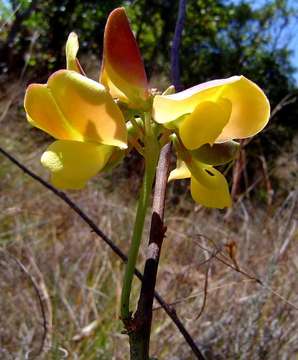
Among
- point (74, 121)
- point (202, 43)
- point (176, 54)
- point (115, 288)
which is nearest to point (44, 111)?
point (74, 121)

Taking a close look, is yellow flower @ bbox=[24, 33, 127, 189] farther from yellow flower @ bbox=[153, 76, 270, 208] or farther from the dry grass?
the dry grass

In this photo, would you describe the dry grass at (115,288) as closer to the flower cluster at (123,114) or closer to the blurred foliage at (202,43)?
the flower cluster at (123,114)

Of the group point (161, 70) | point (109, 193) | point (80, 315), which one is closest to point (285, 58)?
point (161, 70)

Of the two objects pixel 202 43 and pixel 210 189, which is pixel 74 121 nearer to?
pixel 210 189

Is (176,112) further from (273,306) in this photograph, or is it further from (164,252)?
(164,252)

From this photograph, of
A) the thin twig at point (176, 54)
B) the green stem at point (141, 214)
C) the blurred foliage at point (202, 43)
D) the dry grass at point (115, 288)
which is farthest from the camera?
the blurred foliage at point (202, 43)

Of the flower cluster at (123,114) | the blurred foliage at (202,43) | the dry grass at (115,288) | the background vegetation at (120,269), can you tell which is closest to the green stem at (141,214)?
the flower cluster at (123,114)
